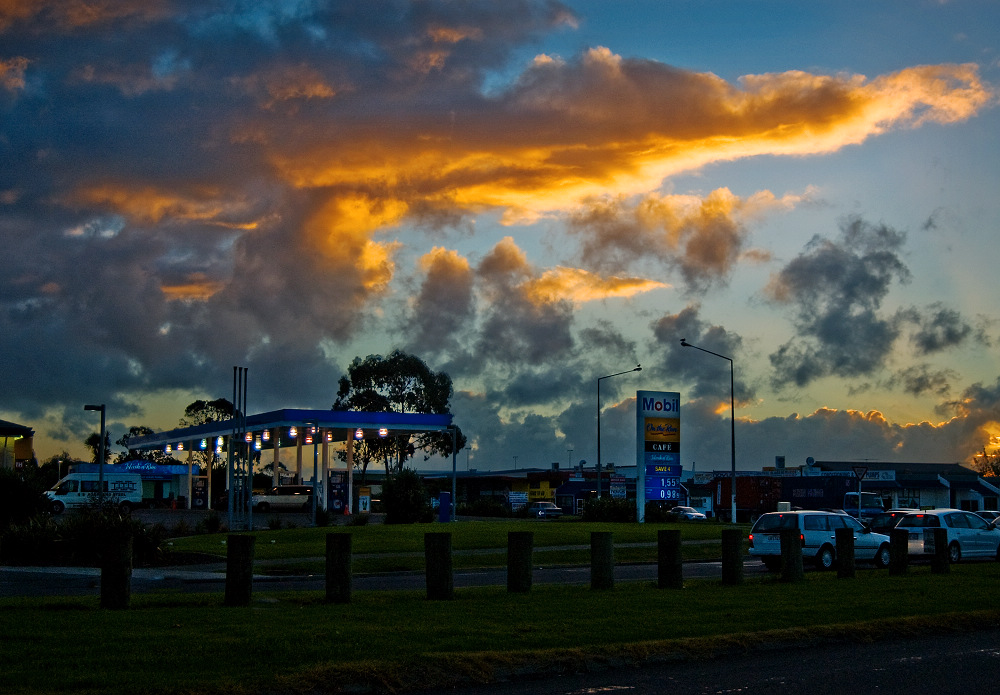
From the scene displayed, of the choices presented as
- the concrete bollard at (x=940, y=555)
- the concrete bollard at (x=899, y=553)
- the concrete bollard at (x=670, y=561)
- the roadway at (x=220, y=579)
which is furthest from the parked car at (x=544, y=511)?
the concrete bollard at (x=670, y=561)

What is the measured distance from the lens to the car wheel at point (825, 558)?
25.7m

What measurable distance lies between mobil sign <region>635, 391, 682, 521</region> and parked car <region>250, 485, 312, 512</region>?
25.5m

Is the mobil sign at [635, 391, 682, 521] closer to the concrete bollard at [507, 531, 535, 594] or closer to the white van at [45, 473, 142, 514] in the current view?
the white van at [45, 473, 142, 514]

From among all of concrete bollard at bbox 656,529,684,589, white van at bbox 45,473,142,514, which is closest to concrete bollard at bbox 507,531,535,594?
concrete bollard at bbox 656,529,684,589

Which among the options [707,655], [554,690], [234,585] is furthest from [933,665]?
[234,585]

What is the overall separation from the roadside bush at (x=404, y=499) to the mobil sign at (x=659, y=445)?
10.9m

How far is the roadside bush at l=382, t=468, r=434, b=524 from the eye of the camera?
4169 centimetres

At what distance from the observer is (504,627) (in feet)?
38.7

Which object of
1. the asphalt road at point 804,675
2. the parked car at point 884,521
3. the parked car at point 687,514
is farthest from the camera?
the parked car at point 687,514

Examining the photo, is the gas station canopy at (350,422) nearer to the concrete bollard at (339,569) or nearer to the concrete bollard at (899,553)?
the concrete bollard at (899,553)

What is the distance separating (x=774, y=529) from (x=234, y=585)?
51.5 ft

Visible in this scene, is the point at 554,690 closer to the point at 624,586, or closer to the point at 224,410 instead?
the point at 624,586

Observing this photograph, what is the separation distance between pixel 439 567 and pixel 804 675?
239 inches

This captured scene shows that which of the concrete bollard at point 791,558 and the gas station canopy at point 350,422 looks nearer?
the concrete bollard at point 791,558
